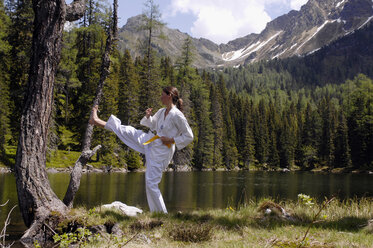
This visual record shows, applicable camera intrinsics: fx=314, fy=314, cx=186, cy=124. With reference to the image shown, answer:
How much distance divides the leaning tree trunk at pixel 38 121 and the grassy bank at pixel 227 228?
0.57 metres

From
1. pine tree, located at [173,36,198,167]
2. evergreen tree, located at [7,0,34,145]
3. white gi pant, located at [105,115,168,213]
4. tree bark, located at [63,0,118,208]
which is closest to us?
white gi pant, located at [105,115,168,213]

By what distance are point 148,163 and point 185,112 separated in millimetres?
39138

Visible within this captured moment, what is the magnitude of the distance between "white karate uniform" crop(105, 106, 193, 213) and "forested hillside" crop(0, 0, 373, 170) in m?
24.1

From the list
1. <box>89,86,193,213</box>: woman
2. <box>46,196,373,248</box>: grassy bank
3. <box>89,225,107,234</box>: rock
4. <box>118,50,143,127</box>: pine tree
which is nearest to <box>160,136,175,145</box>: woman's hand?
<box>89,86,193,213</box>: woman

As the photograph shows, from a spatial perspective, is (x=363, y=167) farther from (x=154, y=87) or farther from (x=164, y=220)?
(x=164, y=220)

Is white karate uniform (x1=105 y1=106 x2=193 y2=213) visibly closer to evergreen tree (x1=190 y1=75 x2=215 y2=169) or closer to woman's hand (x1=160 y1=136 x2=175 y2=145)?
woman's hand (x1=160 y1=136 x2=175 y2=145)

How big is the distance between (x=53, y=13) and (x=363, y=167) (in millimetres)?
67570

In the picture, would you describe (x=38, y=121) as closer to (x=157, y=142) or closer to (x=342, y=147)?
(x=157, y=142)

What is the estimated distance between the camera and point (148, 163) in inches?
238

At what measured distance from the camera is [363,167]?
6138 centimetres

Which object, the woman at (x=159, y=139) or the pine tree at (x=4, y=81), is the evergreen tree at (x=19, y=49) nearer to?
the pine tree at (x=4, y=81)

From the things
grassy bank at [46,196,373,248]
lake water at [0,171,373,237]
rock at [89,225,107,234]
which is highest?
grassy bank at [46,196,373,248]

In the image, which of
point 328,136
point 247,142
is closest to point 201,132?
point 247,142

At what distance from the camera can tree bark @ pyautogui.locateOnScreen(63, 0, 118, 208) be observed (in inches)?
280
